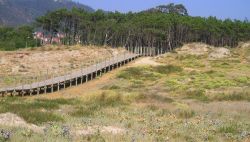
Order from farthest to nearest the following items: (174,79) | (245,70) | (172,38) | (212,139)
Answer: (172,38), (245,70), (174,79), (212,139)


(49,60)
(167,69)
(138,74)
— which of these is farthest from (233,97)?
(49,60)

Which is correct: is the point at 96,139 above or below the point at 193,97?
above

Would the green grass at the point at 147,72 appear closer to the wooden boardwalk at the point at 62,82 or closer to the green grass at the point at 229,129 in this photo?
the wooden boardwalk at the point at 62,82

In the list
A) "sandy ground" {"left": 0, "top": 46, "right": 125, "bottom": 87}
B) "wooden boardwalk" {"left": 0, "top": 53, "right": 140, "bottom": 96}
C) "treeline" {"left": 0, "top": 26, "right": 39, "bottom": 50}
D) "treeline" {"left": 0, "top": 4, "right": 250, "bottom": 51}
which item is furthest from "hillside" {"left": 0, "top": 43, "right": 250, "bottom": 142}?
"treeline" {"left": 0, "top": 26, "right": 39, "bottom": 50}

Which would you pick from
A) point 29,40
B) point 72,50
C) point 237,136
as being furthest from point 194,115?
point 29,40

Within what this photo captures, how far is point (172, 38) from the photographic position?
123 metres

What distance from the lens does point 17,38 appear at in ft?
414

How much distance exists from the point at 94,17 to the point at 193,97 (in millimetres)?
81818

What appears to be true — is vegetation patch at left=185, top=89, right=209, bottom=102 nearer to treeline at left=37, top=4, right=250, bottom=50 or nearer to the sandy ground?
the sandy ground

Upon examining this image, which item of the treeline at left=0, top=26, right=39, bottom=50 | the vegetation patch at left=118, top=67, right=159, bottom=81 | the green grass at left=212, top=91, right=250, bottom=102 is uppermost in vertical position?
the treeline at left=0, top=26, right=39, bottom=50

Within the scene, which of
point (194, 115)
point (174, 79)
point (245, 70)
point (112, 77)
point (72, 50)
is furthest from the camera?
point (72, 50)

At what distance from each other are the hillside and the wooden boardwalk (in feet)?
4.78

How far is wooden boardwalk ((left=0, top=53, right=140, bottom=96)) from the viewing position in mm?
53094

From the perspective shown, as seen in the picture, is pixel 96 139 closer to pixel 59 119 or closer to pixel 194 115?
pixel 59 119
